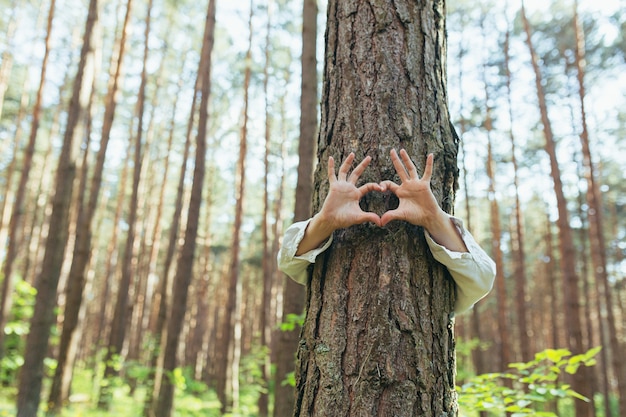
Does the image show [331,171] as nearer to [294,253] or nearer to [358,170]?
[358,170]

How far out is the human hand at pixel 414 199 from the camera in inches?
63.7

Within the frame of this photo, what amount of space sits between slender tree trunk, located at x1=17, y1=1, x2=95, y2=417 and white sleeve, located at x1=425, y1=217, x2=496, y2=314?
5.96 metres

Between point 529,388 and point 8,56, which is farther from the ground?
point 8,56

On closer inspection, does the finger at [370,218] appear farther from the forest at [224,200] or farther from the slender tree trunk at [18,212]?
the slender tree trunk at [18,212]

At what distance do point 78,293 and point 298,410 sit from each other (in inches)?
305

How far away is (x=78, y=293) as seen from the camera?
8.08 metres

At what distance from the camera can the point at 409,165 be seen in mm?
1653

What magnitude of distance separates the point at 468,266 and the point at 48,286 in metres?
6.08

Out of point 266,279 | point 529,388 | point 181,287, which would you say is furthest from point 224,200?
point 529,388

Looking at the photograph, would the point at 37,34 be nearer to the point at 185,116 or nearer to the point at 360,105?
the point at 185,116

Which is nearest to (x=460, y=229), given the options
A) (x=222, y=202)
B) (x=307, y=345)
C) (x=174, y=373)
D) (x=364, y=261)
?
(x=364, y=261)

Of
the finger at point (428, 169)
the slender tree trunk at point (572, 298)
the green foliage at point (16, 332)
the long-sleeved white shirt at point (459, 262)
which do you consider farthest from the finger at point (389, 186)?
the green foliage at point (16, 332)

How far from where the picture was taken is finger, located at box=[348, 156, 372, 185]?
1.68 m

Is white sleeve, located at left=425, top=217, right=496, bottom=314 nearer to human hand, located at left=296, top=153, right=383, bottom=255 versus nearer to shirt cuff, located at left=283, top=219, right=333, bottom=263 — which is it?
human hand, located at left=296, top=153, right=383, bottom=255
